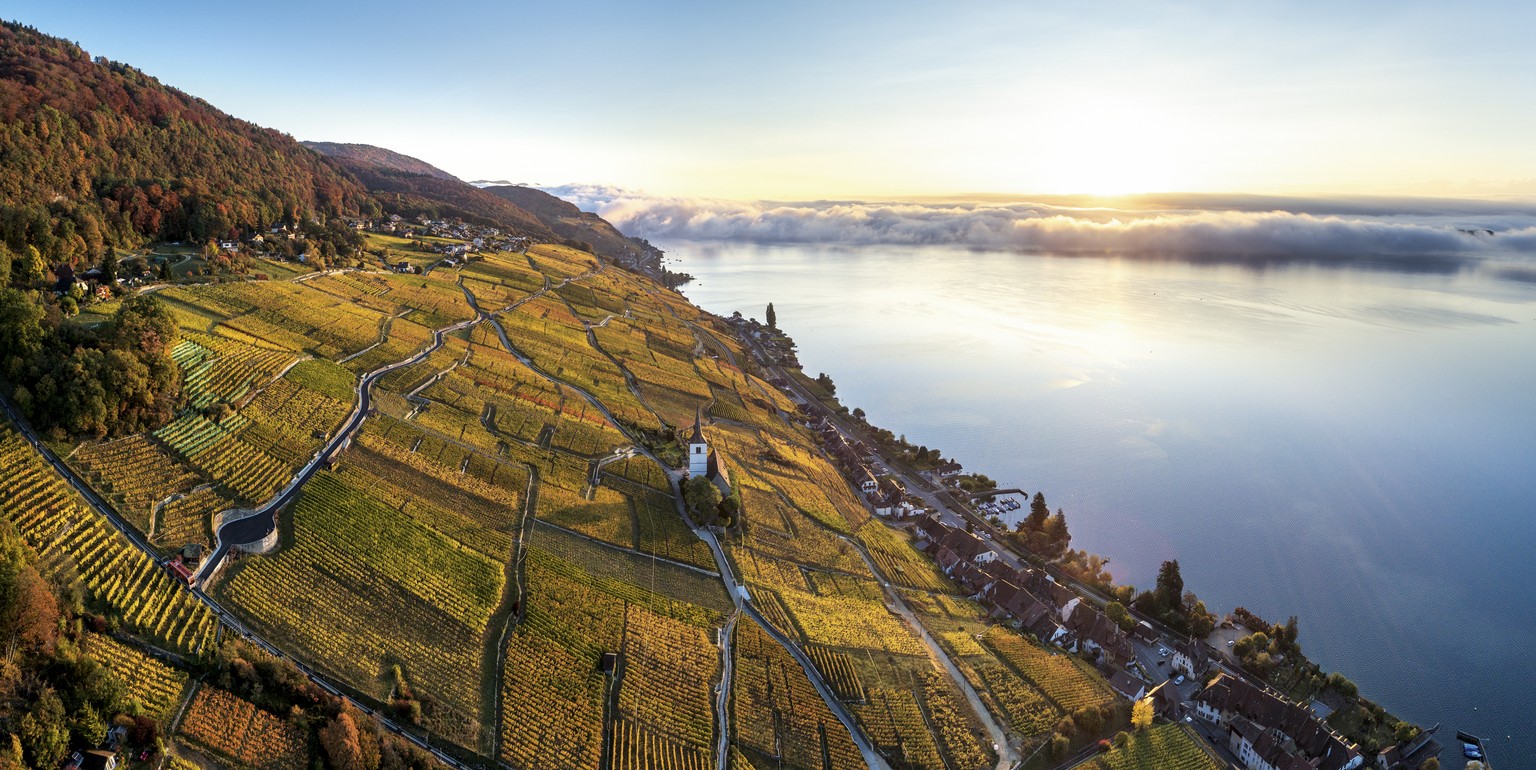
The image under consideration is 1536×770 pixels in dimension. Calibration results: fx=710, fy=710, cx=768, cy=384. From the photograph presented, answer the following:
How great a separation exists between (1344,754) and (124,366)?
2102 inches

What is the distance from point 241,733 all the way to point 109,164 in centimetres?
6237

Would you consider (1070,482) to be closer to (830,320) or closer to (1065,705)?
(1065,705)

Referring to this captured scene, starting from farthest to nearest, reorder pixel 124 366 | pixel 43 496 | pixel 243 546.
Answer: pixel 124 366 < pixel 243 546 < pixel 43 496

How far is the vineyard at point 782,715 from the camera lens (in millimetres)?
25828

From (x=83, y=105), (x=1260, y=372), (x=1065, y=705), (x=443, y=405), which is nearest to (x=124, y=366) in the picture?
(x=443, y=405)

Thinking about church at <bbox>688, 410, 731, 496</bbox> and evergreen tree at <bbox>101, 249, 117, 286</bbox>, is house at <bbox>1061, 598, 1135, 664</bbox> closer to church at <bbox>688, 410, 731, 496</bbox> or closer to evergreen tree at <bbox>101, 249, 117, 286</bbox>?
church at <bbox>688, 410, 731, 496</bbox>

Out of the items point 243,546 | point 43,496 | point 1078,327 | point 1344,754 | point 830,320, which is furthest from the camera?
point 830,320

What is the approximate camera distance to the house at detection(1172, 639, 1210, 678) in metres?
36.7

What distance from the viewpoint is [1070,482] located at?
5972cm

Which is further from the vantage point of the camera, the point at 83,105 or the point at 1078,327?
the point at 1078,327

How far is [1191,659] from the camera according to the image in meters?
36.8

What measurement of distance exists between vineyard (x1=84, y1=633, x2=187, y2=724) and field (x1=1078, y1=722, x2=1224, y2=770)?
31223 millimetres

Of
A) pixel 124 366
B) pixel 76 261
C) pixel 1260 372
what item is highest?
pixel 76 261

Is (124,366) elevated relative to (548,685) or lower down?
elevated
